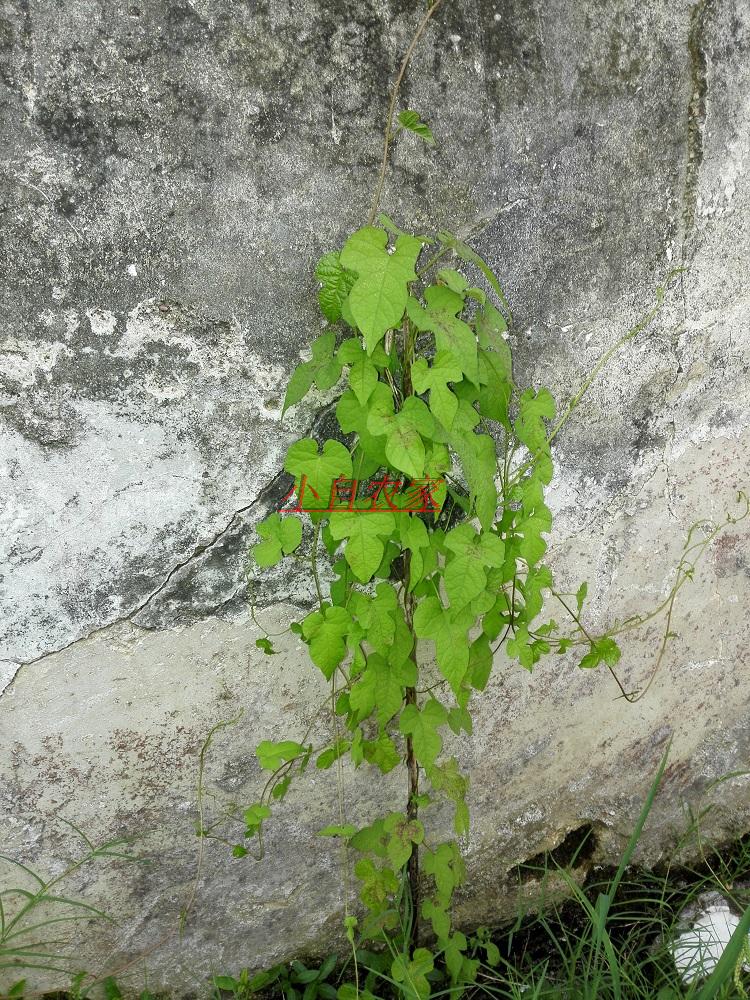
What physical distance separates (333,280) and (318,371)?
0.46 feet

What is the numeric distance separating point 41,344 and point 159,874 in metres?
1.04

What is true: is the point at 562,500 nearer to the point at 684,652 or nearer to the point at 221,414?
the point at 684,652

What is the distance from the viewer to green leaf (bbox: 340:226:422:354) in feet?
3.45

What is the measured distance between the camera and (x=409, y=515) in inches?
50.9

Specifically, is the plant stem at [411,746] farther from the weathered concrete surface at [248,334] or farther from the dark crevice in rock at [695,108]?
the dark crevice in rock at [695,108]

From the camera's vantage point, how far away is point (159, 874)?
1.54 m

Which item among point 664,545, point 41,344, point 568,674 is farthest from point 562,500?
point 41,344

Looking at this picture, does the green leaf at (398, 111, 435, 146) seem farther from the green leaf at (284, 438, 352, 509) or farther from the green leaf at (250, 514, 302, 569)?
the green leaf at (250, 514, 302, 569)

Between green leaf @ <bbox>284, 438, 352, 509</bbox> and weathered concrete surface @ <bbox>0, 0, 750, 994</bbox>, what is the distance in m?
0.15

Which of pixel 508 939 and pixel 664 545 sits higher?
pixel 664 545

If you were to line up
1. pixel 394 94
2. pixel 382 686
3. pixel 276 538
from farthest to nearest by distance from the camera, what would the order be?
pixel 382 686 → pixel 276 538 → pixel 394 94

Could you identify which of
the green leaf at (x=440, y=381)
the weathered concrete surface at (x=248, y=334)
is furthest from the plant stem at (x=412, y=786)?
the green leaf at (x=440, y=381)

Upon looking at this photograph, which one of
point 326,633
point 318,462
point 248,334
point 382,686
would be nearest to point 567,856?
point 382,686

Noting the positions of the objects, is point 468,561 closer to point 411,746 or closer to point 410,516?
point 410,516
